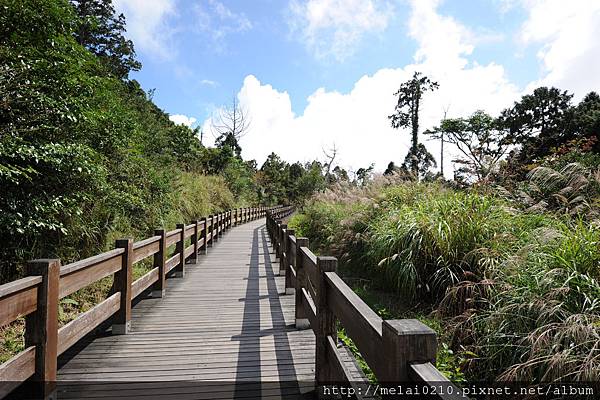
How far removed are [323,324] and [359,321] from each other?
32.9 inches

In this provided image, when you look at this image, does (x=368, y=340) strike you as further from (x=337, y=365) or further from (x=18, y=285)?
(x=18, y=285)

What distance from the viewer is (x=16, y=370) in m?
1.97

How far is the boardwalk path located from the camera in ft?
8.30

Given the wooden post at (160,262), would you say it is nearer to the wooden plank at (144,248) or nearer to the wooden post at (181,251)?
the wooden plank at (144,248)

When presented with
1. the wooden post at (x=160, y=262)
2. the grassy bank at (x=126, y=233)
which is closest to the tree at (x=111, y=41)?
the grassy bank at (x=126, y=233)

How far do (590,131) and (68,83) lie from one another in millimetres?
26305

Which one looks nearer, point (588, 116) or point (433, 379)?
point (433, 379)

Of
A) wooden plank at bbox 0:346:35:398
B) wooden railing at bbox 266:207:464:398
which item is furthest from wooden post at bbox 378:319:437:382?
wooden plank at bbox 0:346:35:398

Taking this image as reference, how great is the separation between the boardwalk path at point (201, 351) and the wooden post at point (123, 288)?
9 cm

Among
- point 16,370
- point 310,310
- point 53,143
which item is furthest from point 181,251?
point 16,370

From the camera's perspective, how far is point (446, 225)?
15.2 feet

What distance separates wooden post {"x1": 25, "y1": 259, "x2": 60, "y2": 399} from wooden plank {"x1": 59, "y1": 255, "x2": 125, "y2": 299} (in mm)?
160

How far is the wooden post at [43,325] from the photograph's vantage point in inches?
84.5

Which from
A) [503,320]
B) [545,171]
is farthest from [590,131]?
[503,320]
